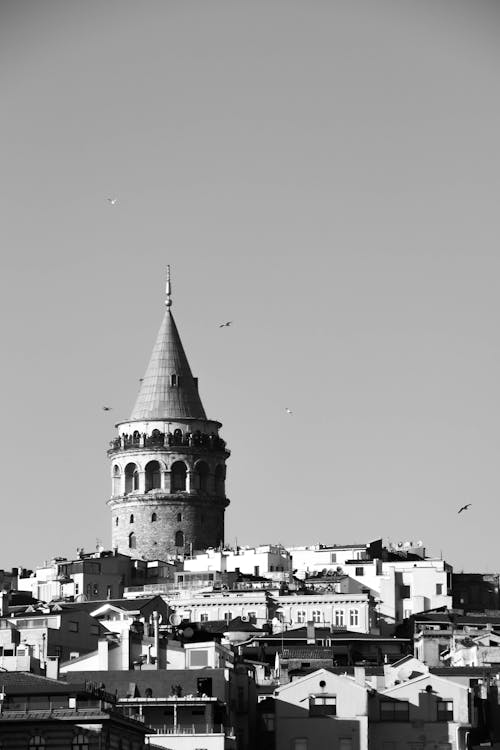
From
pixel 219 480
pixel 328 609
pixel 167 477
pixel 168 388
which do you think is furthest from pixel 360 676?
pixel 168 388

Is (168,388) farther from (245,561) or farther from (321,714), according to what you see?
(321,714)

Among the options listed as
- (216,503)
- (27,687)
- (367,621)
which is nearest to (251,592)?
(367,621)

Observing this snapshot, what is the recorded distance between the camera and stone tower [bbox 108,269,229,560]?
16600 centimetres

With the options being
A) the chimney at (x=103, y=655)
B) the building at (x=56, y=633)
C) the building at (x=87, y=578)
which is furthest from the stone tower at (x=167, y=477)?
the chimney at (x=103, y=655)

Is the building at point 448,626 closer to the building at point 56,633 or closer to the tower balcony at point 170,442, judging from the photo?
the building at point 56,633

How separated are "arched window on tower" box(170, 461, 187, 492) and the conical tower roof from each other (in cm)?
293

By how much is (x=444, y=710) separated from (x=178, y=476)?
7500 cm

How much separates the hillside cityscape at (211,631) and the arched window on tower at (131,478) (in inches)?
9.9

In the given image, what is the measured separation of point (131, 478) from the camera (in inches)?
6590

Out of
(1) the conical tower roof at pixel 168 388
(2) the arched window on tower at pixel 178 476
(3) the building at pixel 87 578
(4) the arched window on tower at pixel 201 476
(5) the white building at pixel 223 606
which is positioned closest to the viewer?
(5) the white building at pixel 223 606

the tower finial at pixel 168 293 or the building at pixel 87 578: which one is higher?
the tower finial at pixel 168 293

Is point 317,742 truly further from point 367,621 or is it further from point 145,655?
point 367,621

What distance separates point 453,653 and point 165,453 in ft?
169

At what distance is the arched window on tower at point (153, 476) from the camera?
166m
